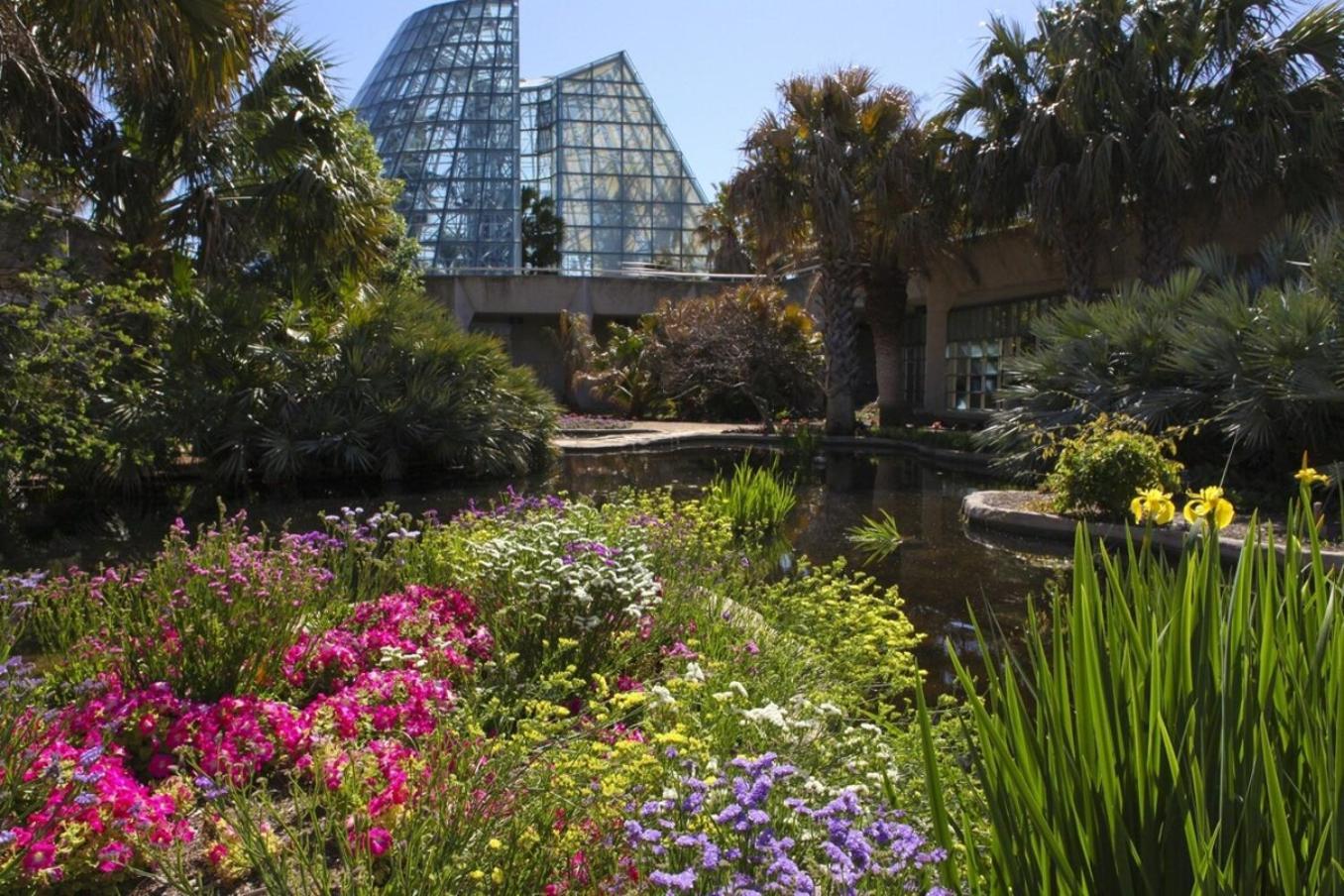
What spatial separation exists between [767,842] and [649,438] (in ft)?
58.4

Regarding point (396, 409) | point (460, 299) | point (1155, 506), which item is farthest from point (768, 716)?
point (460, 299)

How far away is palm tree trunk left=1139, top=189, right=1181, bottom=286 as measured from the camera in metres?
15.9

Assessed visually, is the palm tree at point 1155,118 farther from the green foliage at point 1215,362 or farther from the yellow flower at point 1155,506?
the yellow flower at point 1155,506

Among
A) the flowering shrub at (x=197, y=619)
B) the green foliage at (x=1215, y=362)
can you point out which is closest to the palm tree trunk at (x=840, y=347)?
the green foliage at (x=1215, y=362)

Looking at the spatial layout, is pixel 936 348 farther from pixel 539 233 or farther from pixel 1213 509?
pixel 539 233

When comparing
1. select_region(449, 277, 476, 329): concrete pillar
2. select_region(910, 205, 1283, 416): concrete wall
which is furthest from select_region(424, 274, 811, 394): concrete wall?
select_region(910, 205, 1283, 416): concrete wall

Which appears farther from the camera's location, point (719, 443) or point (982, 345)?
point (982, 345)

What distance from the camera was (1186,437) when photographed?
11.8m

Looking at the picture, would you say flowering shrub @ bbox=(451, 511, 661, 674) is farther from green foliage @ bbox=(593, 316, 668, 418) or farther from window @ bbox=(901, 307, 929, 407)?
window @ bbox=(901, 307, 929, 407)

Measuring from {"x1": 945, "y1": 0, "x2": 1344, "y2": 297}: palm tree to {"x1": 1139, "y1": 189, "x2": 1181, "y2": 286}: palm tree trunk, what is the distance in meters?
0.02

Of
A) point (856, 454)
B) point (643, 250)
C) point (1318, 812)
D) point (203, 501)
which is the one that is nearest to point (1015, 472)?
point (856, 454)

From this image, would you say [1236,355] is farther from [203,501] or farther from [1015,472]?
[203,501]

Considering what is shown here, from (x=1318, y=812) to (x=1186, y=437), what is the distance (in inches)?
450

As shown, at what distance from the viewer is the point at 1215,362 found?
10.8m
